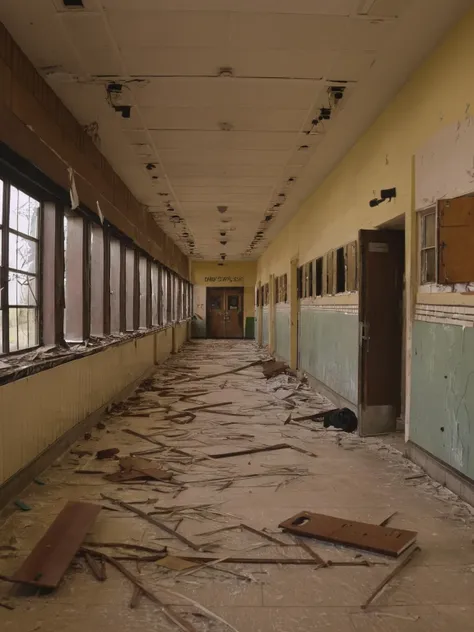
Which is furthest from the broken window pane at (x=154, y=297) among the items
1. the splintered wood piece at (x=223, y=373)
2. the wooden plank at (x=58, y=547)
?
the wooden plank at (x=58, y=547)

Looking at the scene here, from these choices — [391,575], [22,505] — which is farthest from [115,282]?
[391,575]

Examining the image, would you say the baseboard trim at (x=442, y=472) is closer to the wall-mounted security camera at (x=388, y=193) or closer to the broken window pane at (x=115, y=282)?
the wall-mounted security camera at (x=388, y=193)

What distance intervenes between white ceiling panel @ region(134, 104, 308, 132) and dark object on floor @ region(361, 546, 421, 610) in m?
4.27

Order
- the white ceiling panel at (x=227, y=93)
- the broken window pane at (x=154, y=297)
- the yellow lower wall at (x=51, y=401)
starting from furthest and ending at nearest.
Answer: the broken window pane at (x=154, y=297), the white ceiling panel at (x=227, y=93), the yellow lower wall at (x=51, y=401)

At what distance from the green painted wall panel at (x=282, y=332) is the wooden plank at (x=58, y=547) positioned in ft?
31.6

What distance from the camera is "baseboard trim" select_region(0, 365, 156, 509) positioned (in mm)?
3848

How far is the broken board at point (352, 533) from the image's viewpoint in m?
3.14

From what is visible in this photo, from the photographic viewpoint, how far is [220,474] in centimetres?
464

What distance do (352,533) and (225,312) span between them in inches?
889

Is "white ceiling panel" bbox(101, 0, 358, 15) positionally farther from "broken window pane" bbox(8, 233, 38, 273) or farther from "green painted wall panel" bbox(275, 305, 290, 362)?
"green painted wall panel" bbox(275, 305, 290, 362)

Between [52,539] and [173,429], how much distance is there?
10.7ft

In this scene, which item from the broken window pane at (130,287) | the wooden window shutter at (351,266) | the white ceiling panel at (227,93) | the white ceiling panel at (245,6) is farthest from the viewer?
the broken window pane at (130,287)

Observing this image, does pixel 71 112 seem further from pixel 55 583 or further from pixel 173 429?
pixel 55 583

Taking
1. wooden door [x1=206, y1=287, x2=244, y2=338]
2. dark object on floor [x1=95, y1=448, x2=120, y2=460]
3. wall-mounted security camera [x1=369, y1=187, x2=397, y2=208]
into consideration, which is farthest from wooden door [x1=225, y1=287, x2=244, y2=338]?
dark object on floor [x1=95, y1=448, x2=120, y2=460]
